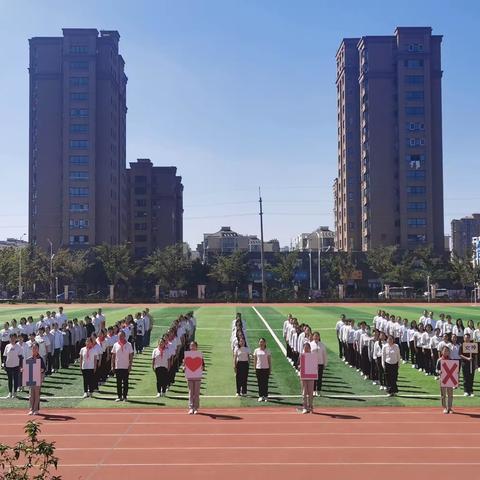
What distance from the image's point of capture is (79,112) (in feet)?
371

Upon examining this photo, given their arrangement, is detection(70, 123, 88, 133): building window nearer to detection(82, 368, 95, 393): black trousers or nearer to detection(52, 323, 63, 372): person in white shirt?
detection(52, 323, 63, 372): person in white shirt

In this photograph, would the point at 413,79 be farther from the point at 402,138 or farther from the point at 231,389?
the point at 231,389

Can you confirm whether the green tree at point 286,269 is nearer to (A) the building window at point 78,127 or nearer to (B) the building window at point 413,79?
(B) the building window at point 413,79

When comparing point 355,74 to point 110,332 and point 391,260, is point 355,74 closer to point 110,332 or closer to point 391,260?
point 391,260

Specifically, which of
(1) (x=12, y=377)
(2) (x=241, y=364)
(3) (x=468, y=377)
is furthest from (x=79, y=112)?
(3) (x=468, y=377)

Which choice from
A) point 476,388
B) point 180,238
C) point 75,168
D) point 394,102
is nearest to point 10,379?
point 476,388

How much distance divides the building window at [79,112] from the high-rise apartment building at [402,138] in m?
47.0

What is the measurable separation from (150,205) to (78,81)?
1535 inches

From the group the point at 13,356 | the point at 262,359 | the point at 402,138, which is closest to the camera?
the point at 262,359

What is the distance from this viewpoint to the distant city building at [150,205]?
14625cm

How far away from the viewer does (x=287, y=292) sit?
86.8 meters

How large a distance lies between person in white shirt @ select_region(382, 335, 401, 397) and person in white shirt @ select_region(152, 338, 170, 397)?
5905 millimetres

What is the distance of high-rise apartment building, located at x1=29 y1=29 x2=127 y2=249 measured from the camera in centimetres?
11269

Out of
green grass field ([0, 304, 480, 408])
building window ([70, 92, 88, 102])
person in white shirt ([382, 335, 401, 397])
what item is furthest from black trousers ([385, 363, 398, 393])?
building window ([70, 92, 88, 102])
